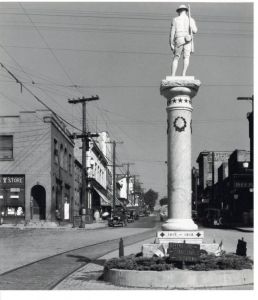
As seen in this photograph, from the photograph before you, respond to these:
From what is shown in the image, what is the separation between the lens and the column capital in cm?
1427

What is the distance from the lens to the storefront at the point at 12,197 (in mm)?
46188

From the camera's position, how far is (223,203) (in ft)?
250

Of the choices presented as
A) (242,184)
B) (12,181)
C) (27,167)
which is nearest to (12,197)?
(12,181)

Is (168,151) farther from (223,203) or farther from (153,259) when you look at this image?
(223,203)

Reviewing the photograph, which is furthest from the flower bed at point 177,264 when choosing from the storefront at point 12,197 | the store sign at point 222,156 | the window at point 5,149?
the store sign at point 222,156

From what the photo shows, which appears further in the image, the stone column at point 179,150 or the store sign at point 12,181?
the store sign at point 12,181

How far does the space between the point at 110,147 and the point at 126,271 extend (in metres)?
89.5

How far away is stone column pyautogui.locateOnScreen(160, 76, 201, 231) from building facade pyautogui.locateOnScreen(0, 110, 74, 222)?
33169mm

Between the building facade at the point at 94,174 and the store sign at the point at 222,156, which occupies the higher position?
the store sign at the point at 222,156

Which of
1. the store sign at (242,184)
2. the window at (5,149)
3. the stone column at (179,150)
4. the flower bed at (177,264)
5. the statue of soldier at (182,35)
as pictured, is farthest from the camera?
the store sign at (242,184)

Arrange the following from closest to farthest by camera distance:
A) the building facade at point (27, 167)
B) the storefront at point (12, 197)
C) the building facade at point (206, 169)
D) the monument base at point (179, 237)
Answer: the monument base at point (179, 237) → the storefront at point (12, 197) → the building facade at point (27, 167) → the building facade at point (206, 169)

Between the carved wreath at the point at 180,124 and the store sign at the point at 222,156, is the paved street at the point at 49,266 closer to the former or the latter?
the carved wreath at the point at 180,124

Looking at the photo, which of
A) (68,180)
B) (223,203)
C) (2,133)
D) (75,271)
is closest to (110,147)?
(223,203)

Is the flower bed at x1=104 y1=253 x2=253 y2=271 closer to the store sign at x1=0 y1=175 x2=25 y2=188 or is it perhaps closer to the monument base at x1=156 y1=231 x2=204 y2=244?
the monument base at x1=156 y1=231 x2=204 y2=244
